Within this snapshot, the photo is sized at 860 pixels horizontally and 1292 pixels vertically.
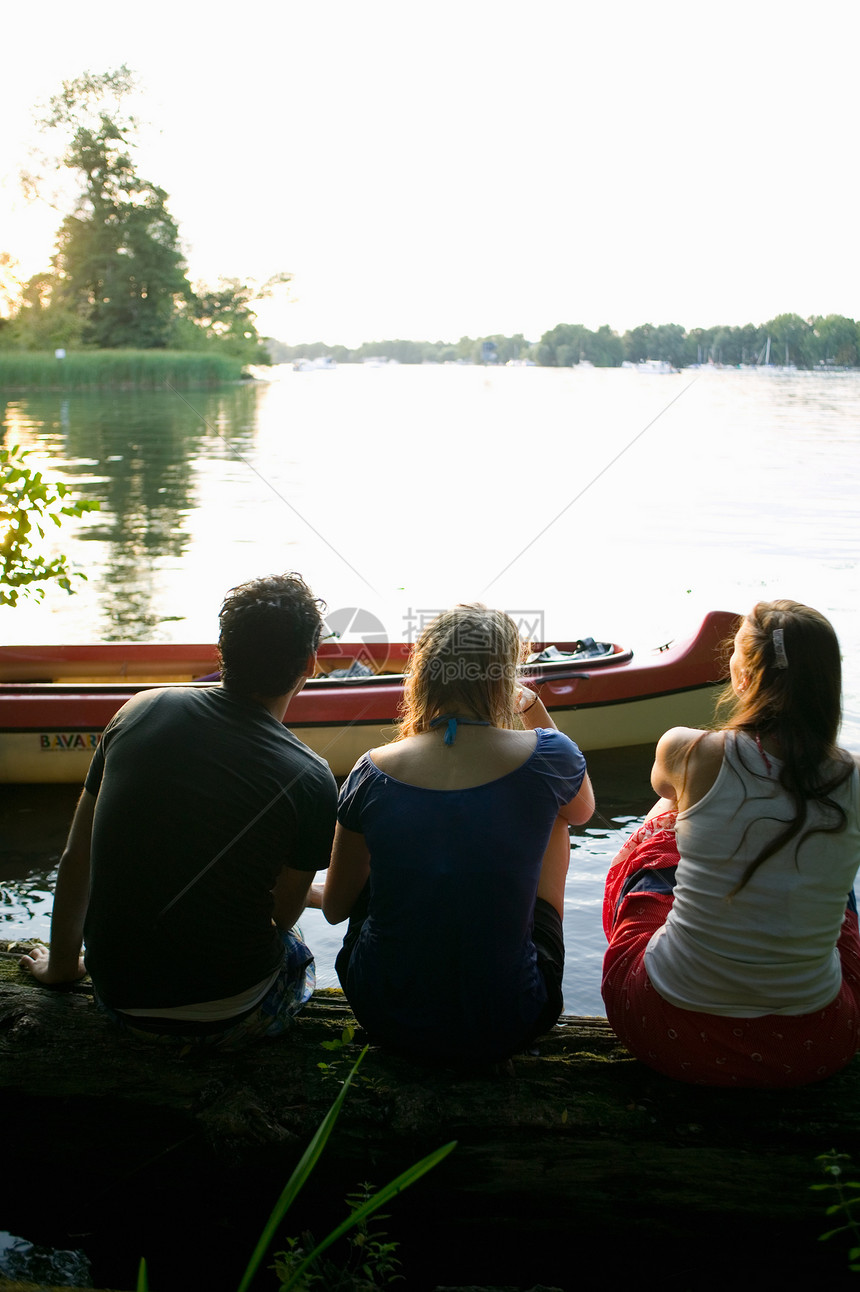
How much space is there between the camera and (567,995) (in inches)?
153

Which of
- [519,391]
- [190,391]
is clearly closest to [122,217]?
[190,391]

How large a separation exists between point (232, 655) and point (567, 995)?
97.4 inches

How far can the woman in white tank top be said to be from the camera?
1844 mm

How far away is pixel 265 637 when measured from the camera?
204 cm

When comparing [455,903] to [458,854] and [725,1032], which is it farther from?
[725,1032]

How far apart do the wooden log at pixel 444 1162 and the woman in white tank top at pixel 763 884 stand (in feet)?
0.41

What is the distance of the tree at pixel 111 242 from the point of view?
4844 cm

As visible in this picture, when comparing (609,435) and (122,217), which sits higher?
(122,217)

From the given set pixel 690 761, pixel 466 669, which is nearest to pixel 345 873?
pixel 466 669

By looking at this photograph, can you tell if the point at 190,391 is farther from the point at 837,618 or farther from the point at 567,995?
the point at 567,995

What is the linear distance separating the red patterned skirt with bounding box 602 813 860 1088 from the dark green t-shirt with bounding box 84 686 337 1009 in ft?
2.21

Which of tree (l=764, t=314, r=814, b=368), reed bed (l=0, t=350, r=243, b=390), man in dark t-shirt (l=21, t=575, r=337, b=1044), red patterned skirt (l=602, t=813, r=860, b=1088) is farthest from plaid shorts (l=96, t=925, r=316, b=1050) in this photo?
reed bed (l=0, t=350, r=243, b=390)

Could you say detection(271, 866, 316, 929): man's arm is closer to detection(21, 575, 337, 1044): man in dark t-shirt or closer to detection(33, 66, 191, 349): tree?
detection(21, 575, 337, 1044): man in dark t-shirt

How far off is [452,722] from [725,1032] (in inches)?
31.1
